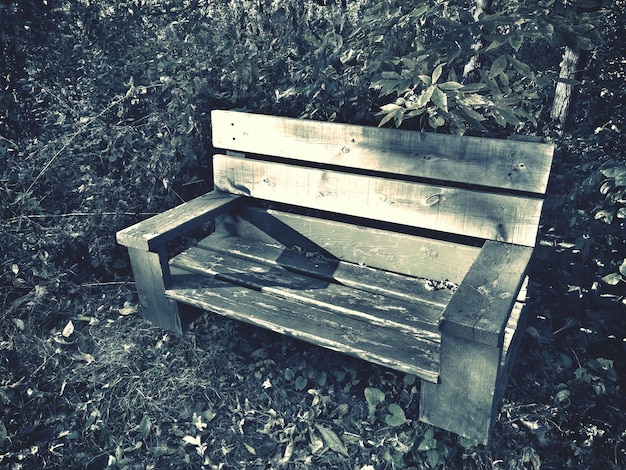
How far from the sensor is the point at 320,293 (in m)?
2.40

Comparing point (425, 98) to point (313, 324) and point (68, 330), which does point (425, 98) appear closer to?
point (313, 324)

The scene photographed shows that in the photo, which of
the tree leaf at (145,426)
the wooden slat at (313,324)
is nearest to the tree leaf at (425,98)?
the wooden slat at (313,324)

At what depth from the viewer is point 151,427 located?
2.31 meters

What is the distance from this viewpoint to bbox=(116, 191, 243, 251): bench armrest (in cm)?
226

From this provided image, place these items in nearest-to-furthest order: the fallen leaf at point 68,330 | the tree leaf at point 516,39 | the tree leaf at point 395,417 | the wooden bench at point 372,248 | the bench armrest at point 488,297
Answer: the bench armrest at point 488,297 < the wooden bench at point 372,248 < the tree leaf at point 516,39 < the tree leaf at point 395,417 < the fallen leaf at point 68,330

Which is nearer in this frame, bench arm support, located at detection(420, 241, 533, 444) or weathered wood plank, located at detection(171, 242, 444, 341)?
bench arm support, located at detection(420, 241, 533, 444)

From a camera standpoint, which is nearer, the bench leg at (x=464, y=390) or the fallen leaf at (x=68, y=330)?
the bench leg at (x=464, y=390)

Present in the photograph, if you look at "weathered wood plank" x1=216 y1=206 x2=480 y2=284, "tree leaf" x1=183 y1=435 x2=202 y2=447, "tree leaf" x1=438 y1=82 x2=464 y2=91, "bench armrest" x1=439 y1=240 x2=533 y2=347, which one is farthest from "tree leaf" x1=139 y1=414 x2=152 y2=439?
"tree leaf" x1=438 y1=82 x2=464 y2=91

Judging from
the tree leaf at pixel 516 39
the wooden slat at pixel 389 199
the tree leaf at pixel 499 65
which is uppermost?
the tree leaf at pixel 516 39

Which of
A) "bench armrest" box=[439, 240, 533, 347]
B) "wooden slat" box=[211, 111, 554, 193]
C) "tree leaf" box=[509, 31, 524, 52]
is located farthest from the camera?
"wooden slat" box=[211, 111, 554, 193]

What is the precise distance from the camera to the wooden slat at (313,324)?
196 cm

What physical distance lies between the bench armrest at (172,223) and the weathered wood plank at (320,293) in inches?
9.7

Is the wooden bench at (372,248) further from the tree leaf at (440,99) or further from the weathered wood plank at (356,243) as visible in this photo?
the tree leaf at (440,99)

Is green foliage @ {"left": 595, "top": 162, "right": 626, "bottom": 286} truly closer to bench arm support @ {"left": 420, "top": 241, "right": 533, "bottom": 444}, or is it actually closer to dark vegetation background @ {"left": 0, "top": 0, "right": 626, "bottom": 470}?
dark vegetation background @ {"left": 0, "top": 0, "right": 626, "bottom": 470}
